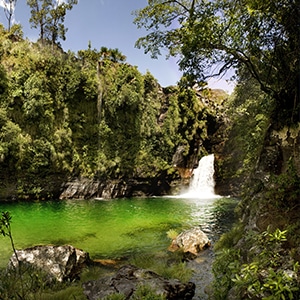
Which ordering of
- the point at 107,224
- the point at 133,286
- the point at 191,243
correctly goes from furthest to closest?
the point at 107,224 → the point at 191,243 → the point at 133,286

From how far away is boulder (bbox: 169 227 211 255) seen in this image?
1025 centimetres

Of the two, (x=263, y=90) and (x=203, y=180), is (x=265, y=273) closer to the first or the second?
(x=263, y=90)

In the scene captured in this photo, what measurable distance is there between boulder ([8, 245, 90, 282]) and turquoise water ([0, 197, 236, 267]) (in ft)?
5.45

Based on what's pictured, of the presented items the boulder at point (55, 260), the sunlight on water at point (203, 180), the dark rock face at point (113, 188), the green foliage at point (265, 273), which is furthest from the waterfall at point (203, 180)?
the green foliage at point (265, 273)

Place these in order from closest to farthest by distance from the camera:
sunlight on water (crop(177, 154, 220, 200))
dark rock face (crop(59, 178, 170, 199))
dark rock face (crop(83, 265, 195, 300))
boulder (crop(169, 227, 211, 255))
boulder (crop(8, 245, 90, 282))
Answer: dark rock face (crop(83, 265, 195, 300)) → boulder (crop(8, 245, 90, 282)) → boulder (crop(169, 227, 211, 255)) → dark rock face (crop(59, 178, 170, 199)) → sunlight on water (crop(177, 154, 220, 200))

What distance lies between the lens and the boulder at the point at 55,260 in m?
7.59

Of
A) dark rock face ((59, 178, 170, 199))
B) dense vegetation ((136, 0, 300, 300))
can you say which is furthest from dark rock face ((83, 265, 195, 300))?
dark rock face ((59, 178, 170, 199))

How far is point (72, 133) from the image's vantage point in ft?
89.2

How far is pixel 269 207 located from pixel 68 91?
24356 mm

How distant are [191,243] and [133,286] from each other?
4824 mm

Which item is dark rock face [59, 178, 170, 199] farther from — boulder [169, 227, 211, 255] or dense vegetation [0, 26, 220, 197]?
boulder [169, 227, 211, 255]

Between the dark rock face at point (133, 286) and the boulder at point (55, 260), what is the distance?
126 centimetres

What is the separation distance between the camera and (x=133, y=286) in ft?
20.1

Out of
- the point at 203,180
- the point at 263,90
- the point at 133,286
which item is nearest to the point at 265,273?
the point at 133,286
